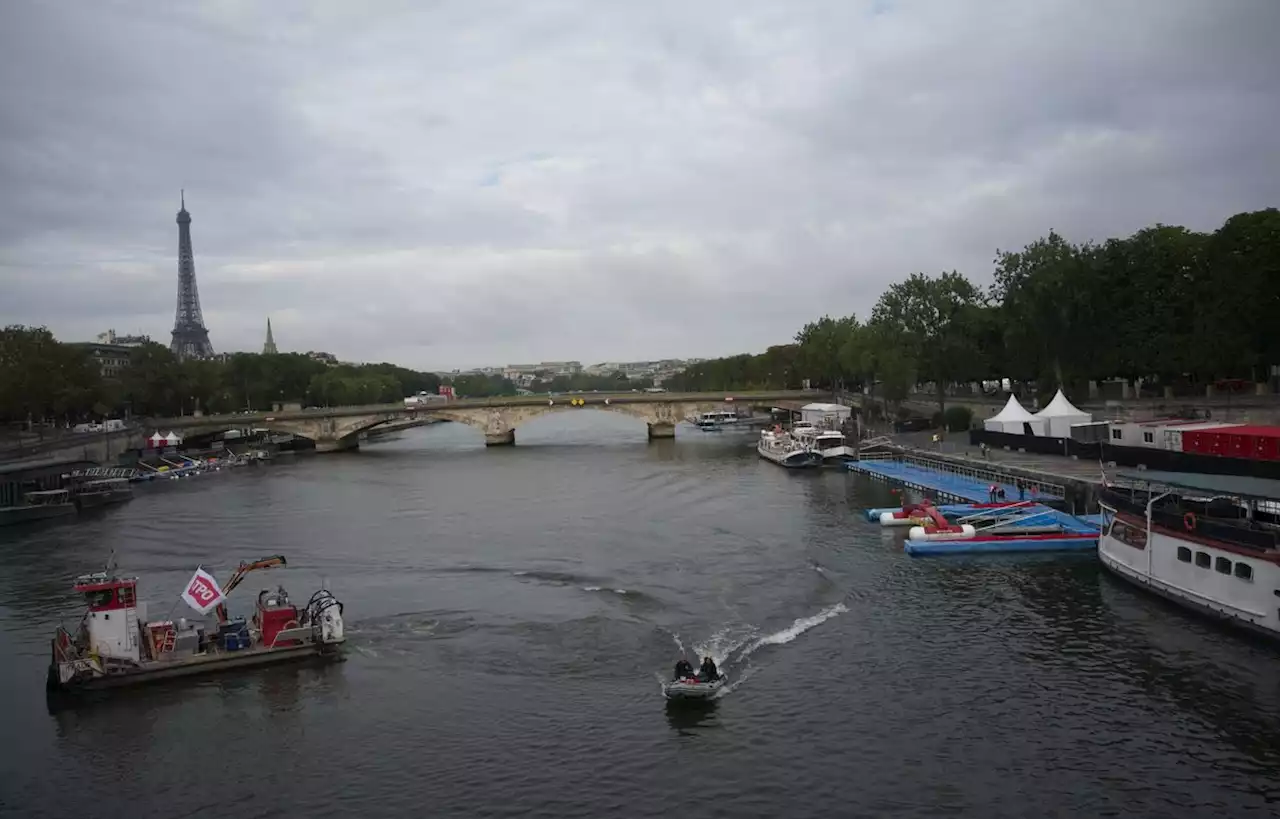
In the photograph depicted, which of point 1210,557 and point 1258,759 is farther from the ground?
point 1210,557

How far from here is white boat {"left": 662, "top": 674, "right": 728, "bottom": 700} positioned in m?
24.9

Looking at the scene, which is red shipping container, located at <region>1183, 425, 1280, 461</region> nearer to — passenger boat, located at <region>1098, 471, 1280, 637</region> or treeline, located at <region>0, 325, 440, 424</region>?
passenger boat, located at <region>1098, 471, 1280, 637</region>

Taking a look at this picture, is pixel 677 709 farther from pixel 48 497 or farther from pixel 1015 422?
pixel 48 497

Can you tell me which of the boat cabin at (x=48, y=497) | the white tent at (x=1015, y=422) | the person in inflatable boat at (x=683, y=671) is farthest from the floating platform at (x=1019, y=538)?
the boat cabin at (x=48, y=497)

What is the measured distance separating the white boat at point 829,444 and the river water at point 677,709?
111 ft

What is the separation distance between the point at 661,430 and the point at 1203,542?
87560 mm

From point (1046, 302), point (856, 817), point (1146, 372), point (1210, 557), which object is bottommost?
point (856, 817)

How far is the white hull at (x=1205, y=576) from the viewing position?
2762 cm

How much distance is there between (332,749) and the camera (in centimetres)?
2356

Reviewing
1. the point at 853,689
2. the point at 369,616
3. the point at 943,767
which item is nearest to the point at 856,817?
the point at 943,767

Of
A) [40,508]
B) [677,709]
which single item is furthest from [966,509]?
[40,508]

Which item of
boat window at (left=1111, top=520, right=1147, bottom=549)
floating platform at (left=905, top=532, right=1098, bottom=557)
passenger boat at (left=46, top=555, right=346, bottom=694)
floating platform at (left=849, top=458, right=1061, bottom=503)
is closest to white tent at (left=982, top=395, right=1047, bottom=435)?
floating platform at (left=849, top=458, right=1061, bottom=503)

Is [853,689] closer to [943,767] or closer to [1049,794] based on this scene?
[943,767]

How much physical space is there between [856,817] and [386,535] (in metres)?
36.8
